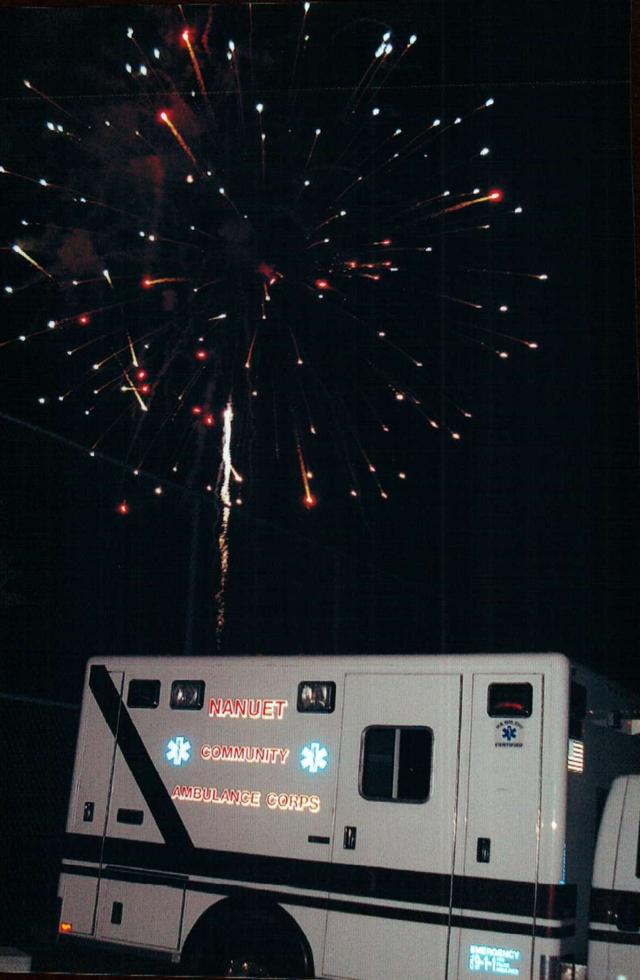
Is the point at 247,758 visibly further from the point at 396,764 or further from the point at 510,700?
the point at 510,700

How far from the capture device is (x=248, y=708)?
24.4ft

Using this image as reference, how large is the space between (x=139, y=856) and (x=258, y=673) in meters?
1.63

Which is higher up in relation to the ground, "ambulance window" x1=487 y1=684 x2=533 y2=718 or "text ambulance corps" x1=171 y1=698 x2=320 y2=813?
"ambulance window" x1=487 y1=684 x2=533 y2=718

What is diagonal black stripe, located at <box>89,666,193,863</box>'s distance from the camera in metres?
7.50

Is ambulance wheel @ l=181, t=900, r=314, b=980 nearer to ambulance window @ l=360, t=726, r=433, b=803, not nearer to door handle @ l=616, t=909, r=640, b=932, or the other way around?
ambulance window @ l=360, t=726, r=433, b=803

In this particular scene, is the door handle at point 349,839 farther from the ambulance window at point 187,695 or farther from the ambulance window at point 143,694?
the ambulance window at point 143,694

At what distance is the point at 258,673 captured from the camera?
749 cm

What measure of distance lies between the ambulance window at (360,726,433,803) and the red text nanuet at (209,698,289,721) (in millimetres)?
712

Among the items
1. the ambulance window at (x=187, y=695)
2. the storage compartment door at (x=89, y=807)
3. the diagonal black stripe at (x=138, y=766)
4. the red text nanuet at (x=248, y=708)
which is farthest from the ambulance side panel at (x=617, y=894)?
the storage compartment door at (x=89, y=807)

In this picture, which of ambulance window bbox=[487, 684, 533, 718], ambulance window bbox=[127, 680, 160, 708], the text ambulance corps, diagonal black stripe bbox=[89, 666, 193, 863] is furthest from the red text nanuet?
ambulance window bbox=[487, 684, 533, 718]

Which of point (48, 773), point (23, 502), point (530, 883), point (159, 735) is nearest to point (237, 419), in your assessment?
point (23, 502)

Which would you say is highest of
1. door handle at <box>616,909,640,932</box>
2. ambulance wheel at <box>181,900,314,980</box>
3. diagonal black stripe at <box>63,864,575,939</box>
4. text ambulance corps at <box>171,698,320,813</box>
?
text ambulance corps at <box>171,698,320,813</box>

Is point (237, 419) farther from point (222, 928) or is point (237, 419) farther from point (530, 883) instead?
point (530, 883)

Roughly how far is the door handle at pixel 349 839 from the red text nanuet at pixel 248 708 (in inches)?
36.8
